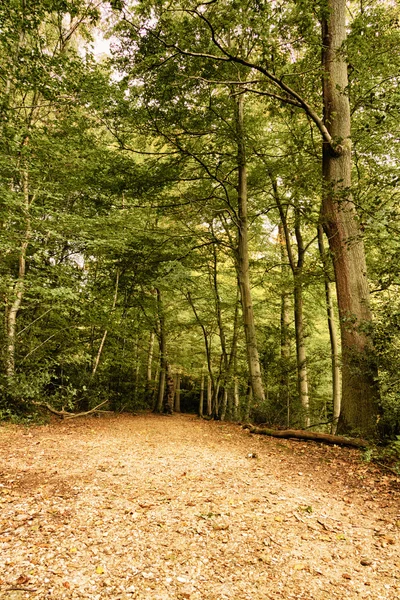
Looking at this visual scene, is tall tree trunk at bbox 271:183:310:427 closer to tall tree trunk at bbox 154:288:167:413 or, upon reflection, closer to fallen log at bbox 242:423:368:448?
fallen log at bbox 242:423:368:448

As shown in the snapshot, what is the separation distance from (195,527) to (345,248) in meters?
4.93

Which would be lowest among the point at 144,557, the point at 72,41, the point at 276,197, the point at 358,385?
the point at 144,557

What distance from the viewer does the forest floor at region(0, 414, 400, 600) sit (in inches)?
83.3

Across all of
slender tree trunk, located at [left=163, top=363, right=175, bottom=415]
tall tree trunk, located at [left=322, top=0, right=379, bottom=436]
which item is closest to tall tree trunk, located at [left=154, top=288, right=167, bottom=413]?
slender tree trunk, located at [left=163, top=363, right=175, bottom=415]

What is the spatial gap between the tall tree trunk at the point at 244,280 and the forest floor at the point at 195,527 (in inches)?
149

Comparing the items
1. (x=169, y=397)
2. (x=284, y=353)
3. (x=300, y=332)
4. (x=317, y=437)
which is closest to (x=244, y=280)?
(x=300, y=332)

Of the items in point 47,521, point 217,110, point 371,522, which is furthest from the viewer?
point 217,110

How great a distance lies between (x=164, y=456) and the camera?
525cm

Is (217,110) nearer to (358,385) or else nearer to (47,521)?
(358,385)

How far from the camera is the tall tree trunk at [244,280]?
8.76 metres

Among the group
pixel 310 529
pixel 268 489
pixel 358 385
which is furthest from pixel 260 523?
pixel 358 385

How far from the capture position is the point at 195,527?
283 cm

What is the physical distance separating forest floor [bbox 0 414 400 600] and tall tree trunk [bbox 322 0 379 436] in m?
0.85

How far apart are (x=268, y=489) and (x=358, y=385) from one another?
8.45 feet
